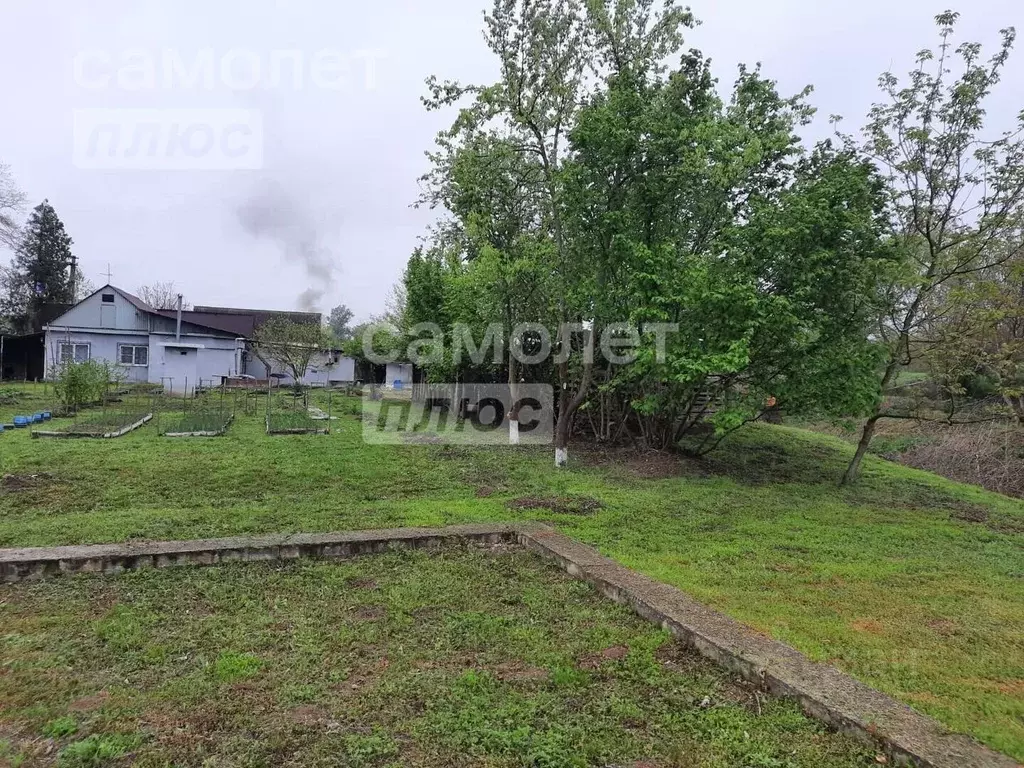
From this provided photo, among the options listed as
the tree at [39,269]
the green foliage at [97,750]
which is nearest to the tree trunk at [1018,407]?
the green foliage at [97,750]

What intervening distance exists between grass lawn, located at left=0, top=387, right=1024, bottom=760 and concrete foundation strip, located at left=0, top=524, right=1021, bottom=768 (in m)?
0.31

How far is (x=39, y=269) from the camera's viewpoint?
3152cm

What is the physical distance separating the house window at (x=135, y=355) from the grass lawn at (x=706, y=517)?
13355 mm

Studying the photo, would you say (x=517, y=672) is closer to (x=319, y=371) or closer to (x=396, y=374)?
(x=319, y=371)

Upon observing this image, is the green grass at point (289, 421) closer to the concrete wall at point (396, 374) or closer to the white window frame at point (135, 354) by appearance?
the white window frame at point (135, 354)

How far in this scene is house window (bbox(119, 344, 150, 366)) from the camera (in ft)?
73.9

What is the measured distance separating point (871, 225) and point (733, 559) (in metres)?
5.73

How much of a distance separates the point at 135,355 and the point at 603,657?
24542mm

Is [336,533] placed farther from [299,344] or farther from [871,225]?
[299,344]

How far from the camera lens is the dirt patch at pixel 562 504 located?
6617 mm

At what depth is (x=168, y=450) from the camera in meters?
9.06

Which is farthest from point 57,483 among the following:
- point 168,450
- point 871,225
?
point 871,225

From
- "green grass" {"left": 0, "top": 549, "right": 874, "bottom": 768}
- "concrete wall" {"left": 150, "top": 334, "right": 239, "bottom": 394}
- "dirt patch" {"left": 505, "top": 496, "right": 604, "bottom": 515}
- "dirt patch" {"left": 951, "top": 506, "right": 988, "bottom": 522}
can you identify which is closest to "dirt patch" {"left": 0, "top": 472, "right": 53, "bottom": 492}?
"green grass" {"left": 0, "top": 549, "right": 874, "bottom": 768}

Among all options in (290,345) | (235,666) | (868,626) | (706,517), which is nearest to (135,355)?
(290,345)
